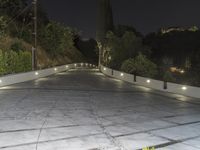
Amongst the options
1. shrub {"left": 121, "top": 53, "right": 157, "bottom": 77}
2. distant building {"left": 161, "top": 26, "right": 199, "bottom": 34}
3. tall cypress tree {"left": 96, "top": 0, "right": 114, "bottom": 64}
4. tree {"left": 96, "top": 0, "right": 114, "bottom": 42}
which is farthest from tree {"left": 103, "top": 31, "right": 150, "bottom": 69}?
distant building {"left": 161, "top": 26, "right": 199, "bottom": 34}

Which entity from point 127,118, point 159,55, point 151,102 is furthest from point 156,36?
point 127,118

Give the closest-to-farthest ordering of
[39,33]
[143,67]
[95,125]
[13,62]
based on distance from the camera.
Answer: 1. [95,125]
2. [13,62]
3. [143,67]
4. [39,33]

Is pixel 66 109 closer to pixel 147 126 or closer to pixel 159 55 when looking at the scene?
pixel 147 126

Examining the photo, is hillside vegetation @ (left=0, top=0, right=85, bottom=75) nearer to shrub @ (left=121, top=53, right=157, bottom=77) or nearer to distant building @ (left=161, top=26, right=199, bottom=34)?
shrub @ (left=121, top=53, right=157, bottom=77)

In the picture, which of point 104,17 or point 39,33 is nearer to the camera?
point 39,33

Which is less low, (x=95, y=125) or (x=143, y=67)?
(x=143, y=67)

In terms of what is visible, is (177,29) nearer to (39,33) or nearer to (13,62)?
(39,33)

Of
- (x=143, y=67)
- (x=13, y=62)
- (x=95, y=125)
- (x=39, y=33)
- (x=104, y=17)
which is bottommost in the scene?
(x=95, y=125)

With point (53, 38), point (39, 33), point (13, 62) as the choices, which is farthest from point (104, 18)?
point (13, 62)

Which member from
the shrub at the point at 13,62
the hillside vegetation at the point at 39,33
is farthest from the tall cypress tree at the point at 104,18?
the shrub at the point at 13,62

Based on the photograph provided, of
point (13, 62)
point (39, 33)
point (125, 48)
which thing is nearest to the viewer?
point (13, 62)

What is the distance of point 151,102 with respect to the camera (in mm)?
20641

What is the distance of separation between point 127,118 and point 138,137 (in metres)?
3.57

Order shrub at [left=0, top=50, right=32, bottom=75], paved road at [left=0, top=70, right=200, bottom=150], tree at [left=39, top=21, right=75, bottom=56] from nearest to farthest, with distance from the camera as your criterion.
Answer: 1. paved road at [left=0, top=70, right=200, bottom=150]
2. shrub at [left=0, top=50, right=32, bottom=75]
3. tree at [left=39, top=21, right=75, bottom=56]
